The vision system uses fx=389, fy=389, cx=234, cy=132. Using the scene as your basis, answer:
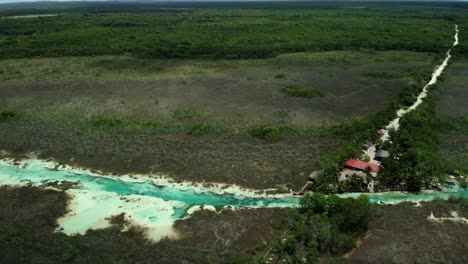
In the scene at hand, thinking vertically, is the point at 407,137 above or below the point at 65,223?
above

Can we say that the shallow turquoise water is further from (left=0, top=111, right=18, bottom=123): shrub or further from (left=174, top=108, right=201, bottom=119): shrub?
(left=174, top=108, right=201, bottom=119): shrub

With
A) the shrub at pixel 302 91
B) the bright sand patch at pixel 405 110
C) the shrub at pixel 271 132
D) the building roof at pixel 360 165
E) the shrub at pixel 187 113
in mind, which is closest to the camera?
the building roof at pixel 360 165

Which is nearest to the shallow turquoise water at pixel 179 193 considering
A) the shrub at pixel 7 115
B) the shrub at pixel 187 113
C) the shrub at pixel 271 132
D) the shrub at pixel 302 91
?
the shrub at pixel 271 132

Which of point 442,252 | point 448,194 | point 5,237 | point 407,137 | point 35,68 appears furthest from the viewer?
point 35,68

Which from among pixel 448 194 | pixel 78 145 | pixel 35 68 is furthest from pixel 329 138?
pixel 35 68

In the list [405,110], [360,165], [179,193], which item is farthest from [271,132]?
[405,110]

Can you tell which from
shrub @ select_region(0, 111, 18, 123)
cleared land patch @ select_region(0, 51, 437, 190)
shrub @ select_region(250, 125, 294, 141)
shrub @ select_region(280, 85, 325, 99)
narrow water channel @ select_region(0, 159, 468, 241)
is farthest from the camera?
shrub @ select_region(280, 85, 325, 99)

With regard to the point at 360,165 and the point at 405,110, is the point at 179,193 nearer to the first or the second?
the point at 360,165

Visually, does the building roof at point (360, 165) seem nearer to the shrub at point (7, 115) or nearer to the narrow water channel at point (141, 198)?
the narrow water channel at point (141, 198)

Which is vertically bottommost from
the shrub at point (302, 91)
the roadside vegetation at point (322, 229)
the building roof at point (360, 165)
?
the roadside vegetation at point (322, 229)

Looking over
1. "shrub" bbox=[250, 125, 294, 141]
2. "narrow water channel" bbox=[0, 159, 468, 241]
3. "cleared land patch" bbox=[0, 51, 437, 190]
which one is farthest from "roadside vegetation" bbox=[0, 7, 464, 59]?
"narrow water channel" bbox=[0, 159, 468, 241]

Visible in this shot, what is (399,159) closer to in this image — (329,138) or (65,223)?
(329,138)
